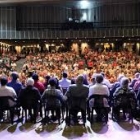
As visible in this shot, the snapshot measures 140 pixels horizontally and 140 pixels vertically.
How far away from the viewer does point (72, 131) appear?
7504 mm

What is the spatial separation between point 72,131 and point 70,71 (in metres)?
8.84

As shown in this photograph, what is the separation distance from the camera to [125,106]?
25.9ft

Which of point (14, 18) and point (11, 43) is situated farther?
point (11, 43)

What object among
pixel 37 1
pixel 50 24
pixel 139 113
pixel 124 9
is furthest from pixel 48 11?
pixel 139 113

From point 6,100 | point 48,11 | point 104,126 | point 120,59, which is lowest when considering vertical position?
point 104,126

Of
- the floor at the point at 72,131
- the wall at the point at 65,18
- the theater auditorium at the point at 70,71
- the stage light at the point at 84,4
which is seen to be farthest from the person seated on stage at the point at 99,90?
the wall at the point at 65,18

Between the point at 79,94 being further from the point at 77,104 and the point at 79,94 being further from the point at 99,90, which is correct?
the point at 99,90

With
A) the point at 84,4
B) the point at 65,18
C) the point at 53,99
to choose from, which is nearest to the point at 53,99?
the point at 53,99

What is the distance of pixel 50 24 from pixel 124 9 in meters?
6.48

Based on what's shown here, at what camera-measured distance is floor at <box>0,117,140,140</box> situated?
7.02m

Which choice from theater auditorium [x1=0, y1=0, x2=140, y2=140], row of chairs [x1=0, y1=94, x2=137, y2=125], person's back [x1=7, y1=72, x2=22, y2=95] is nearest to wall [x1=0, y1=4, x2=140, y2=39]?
theater auditorium [x1=0, y1=0, x2=140, y2=140]

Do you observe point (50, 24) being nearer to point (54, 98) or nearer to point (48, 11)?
point (48, 11)

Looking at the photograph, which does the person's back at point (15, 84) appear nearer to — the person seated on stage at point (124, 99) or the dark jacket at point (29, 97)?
the dark jacket at point (29, 97)

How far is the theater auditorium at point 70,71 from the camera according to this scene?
782cm
